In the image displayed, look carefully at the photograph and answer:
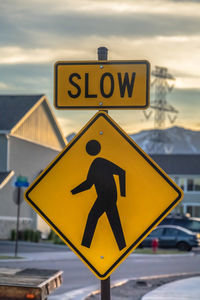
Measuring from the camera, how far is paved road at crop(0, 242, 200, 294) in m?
19.3

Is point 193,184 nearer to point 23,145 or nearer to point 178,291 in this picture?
point 23,145

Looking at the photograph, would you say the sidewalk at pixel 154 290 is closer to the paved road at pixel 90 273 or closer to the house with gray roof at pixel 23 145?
the paved road at pixel 90 273

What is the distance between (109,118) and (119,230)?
0.89 meters

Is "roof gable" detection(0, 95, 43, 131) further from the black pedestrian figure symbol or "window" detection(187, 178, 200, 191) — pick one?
the black pedestrian figure symbol

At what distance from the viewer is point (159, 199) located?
5629mm

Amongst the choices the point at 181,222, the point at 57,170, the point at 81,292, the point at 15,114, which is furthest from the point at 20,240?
the point at 57,170

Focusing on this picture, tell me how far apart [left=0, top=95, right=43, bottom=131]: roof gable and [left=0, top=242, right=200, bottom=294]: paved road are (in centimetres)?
941

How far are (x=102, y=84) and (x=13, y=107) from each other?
3628 centimetres

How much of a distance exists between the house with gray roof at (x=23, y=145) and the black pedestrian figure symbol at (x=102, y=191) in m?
32.4

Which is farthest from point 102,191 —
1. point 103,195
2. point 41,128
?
point 41,128

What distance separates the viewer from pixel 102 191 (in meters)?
5.70

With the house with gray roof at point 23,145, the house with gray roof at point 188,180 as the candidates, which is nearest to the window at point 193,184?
the house with gray roof at point 188,180

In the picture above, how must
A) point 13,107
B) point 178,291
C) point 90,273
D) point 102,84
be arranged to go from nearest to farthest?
1. point 102,84
2. point 178,291
3. point 90,273
4. point 13,107

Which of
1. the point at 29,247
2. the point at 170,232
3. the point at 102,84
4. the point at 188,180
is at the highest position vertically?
the point at 188,180
